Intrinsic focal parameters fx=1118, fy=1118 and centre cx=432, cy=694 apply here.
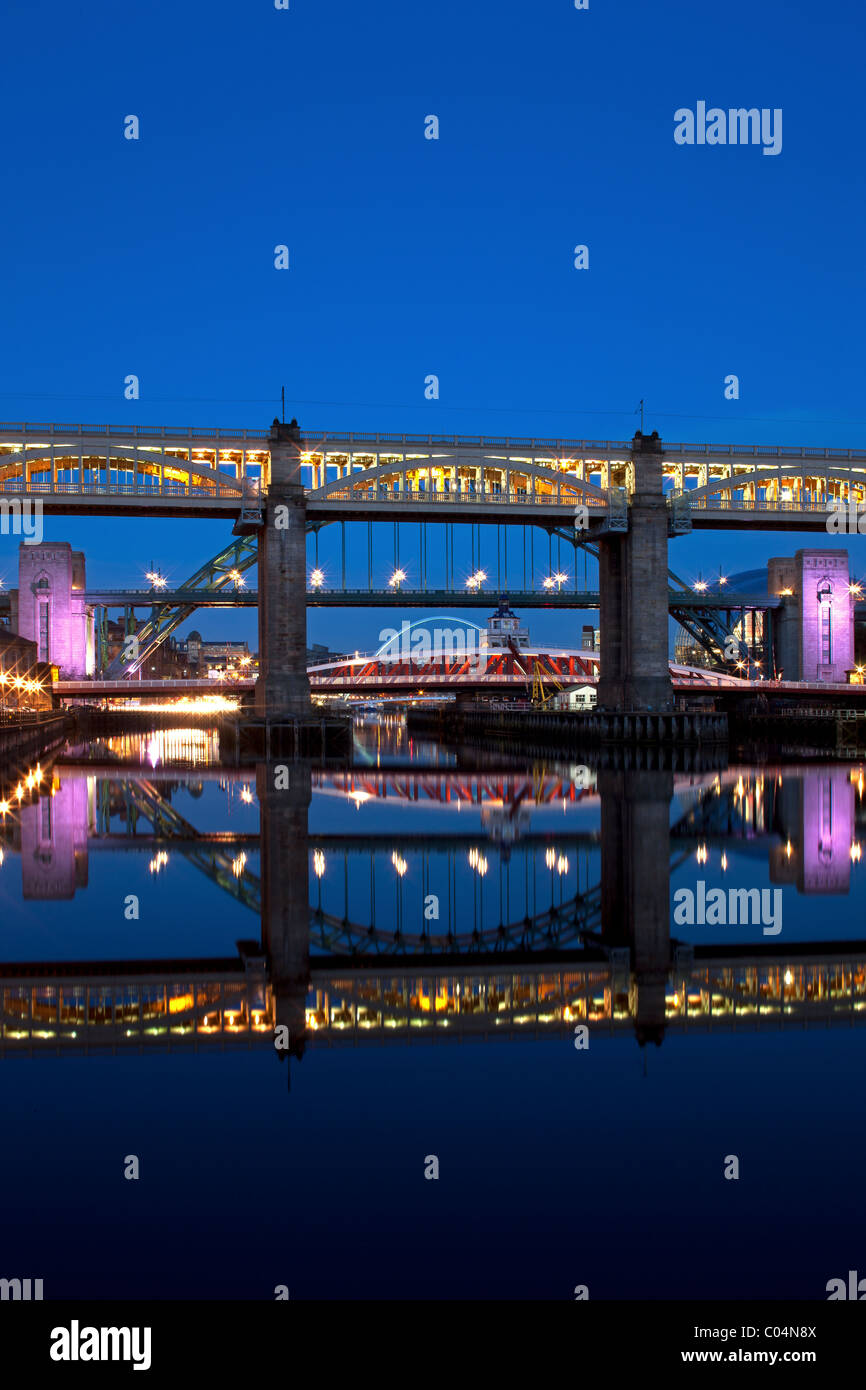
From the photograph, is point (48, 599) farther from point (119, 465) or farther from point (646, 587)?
point (646, 587)

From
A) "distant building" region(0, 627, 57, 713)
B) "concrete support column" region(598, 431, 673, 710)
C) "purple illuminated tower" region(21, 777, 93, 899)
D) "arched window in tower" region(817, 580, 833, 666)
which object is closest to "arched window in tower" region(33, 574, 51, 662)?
"distant building" region(0, 627, 57, 713)

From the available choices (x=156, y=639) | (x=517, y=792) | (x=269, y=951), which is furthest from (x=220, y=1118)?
(x=156, y=639)

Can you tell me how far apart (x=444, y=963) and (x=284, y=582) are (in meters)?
36.0

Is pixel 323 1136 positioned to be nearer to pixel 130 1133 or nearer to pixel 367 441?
pixel 130 1133

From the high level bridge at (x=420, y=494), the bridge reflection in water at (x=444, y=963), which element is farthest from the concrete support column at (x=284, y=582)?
the bridge reflection in water at (x=444, y=963)

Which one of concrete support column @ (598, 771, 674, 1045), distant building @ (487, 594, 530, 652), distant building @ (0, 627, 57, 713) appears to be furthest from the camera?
distant building @ (487, 594, 530, 652)

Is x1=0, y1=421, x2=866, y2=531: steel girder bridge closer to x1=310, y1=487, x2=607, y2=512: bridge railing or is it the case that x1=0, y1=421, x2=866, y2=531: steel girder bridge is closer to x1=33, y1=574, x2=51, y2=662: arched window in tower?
x1=310, y1=487, x2=607, y2=512: bridge railing

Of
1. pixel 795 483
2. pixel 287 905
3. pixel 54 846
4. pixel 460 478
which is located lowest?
pixel 287 905

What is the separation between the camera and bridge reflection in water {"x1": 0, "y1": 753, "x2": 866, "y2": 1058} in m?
8.89

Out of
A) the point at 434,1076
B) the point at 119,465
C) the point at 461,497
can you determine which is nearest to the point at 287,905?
the point at 434,1076

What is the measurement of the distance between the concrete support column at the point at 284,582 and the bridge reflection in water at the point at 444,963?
23229 mm

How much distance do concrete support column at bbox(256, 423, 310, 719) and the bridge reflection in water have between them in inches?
915

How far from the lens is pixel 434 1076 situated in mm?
7570

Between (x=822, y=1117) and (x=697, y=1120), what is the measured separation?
0.74 m
